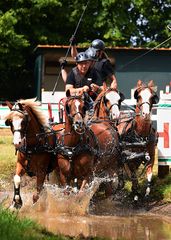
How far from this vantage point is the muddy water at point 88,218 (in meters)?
8.27

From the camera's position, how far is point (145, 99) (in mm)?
10062

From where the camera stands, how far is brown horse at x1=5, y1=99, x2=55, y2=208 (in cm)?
898

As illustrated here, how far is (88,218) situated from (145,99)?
2124 millimetres

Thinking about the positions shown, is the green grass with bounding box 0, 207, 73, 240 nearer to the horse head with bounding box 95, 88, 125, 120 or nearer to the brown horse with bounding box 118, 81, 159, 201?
the horse head with bounding box 95, 88, 125, 120

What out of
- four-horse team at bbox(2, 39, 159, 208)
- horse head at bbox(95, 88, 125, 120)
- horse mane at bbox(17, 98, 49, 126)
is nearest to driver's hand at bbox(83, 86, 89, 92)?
four-horse team at bbox(2, 39, 159, 208)

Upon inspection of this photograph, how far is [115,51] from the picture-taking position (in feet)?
81.6

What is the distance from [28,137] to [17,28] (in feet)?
70.1

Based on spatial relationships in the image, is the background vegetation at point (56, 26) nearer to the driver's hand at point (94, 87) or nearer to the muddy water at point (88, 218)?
the driver's hand at point (94, 87)

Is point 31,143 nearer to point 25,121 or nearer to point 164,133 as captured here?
point 25,121

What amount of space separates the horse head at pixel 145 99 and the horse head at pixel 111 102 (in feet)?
0.97

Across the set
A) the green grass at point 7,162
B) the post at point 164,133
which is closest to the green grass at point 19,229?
→ the green grass at point 7,162

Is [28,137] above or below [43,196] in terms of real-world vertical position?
above

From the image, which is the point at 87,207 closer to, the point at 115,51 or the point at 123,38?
the point at 115,51

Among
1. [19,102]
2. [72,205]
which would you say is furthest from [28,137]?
[72,205]
